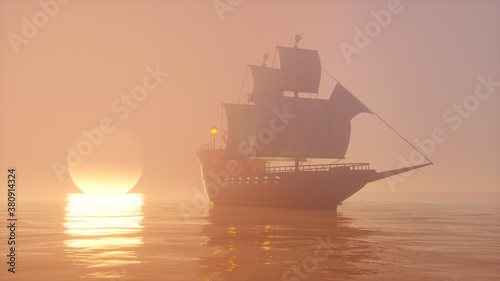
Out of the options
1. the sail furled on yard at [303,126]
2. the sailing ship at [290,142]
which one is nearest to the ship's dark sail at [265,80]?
the sailing ship at [290,142]

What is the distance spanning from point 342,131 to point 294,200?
14.1m

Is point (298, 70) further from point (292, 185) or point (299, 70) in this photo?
point (292, 185)

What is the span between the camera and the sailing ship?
64688 millimetres

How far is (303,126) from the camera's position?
7569 cm

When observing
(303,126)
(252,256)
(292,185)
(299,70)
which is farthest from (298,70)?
(252,256)

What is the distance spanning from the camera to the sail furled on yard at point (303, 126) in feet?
246

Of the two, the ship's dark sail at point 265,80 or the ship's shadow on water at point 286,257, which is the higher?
the ship's dark sail at point 265,80

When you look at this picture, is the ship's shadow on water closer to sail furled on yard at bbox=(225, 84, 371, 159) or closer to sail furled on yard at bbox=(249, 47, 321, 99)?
sail furled on yard at bbox=(225, 84, 371, 159)

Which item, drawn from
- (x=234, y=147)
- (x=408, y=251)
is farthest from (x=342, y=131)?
(x=408, y=251)

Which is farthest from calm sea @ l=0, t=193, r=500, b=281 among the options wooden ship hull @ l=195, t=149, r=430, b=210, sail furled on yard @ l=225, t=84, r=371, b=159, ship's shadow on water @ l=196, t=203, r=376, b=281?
sail furled on yard @ l=225, t=84, r=371, b=159

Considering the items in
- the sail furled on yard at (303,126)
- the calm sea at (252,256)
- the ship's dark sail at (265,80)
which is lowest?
the calm sea at (252,256)

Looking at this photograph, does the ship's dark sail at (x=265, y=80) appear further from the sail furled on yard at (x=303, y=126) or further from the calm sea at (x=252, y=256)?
the calm sea at (x=252, y=256)

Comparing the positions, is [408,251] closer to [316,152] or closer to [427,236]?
[427,236]

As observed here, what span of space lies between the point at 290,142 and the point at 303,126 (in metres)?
3.06
